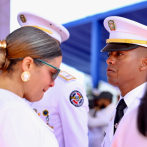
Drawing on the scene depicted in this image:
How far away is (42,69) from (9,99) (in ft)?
0.81

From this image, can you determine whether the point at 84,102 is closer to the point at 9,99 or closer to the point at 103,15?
the point at 9,99

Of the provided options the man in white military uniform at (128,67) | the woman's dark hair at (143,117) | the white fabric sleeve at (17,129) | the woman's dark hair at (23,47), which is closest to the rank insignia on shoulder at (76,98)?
the man in white military uniform at (128,67)

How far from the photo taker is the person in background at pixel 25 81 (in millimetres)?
863

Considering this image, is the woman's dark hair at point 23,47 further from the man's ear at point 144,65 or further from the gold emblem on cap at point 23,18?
the gold emblem on cap at point 23,18

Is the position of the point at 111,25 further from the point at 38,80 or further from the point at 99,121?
the point at 99,121

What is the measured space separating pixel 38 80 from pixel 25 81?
8 centimetres

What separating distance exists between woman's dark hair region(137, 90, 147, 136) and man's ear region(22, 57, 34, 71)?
56cm

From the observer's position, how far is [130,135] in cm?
78

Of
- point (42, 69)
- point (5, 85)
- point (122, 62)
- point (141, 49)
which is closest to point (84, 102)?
point (122, 62)

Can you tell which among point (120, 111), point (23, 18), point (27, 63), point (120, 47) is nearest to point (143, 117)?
point (27, 63)

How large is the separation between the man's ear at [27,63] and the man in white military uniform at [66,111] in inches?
28.0

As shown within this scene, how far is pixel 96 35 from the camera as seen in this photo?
6.38 m

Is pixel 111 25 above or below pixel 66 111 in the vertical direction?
above

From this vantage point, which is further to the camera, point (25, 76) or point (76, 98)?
point (76, 98)
